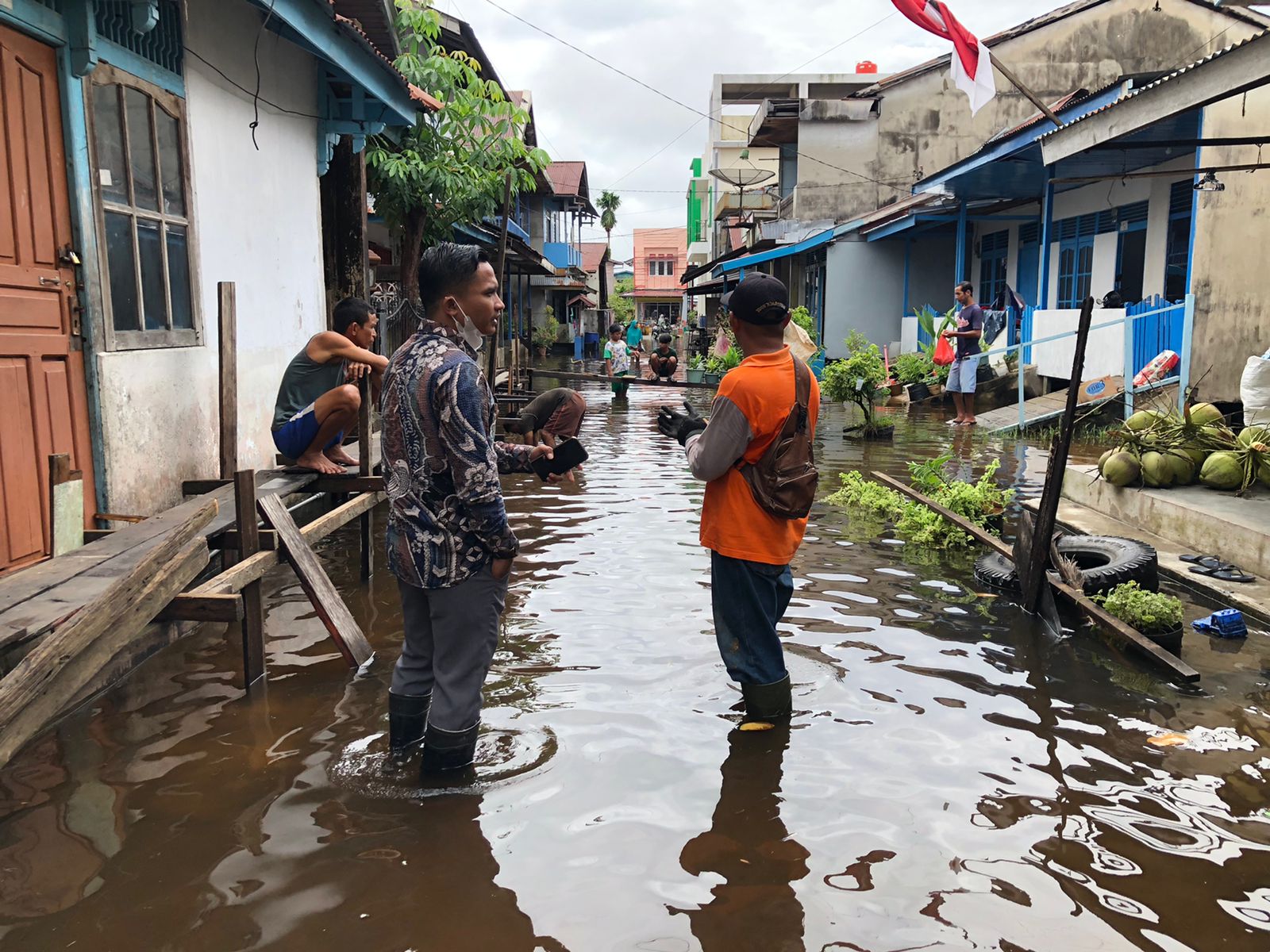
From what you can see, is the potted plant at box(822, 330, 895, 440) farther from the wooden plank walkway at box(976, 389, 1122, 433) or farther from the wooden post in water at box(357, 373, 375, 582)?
the wooden post in water at box(357, 373, 375, 582)

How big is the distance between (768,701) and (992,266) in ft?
66.5

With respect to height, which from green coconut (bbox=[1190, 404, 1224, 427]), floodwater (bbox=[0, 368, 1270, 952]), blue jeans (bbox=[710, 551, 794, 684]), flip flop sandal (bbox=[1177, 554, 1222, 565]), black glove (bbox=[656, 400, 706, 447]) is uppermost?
black glove (bbox=[656, 400, 706, 447])

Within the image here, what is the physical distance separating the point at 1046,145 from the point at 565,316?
40830 mm

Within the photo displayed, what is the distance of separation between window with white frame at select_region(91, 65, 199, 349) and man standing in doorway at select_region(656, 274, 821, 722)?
384 cm

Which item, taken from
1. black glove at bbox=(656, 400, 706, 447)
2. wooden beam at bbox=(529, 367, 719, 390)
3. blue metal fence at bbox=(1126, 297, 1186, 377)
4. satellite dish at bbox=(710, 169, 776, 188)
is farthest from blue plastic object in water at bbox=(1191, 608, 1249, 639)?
satellite dish at bbox=(710, 169, 776, 188)

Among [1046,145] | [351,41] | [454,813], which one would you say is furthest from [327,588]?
[1046,145]

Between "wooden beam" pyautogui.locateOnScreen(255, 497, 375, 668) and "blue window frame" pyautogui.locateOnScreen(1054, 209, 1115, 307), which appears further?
"blue window frame" pyautogui.locateOnScreen(1054, 209, 1115, 307)

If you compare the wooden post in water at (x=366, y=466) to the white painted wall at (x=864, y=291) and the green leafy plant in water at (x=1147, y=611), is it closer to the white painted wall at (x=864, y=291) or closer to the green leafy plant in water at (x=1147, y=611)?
the green leafy plant in water at (x=1147, y=611)

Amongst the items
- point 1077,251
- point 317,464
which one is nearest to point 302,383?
point 317,464

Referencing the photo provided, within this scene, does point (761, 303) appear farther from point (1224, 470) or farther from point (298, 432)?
point (1224, 470)

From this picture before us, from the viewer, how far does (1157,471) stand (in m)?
7.52

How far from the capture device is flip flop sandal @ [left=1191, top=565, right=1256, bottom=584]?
611 cm

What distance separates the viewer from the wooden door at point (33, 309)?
488 centimetres

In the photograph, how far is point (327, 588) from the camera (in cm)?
Result: 508
